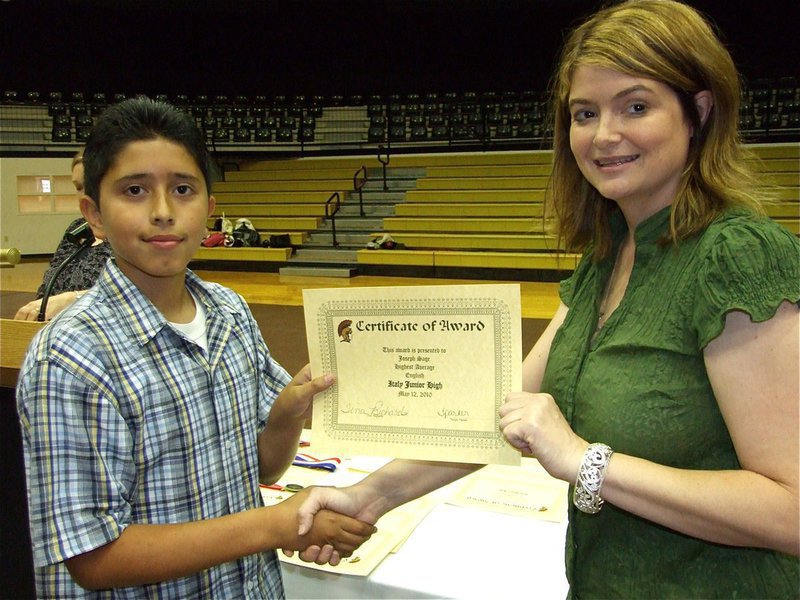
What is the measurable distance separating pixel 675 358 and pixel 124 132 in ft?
3.06

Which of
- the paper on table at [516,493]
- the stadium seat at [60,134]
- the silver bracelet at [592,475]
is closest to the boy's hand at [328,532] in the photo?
the paper on table at [516,493]

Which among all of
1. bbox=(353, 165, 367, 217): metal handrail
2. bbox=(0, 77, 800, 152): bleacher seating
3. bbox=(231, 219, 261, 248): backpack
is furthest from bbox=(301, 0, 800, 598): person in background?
bbox=(0, 77, 800, 152): bleacher seating

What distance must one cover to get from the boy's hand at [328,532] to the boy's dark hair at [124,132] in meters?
0.62

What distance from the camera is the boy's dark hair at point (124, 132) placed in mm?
1104

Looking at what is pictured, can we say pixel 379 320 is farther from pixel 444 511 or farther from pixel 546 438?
pixel 444 511

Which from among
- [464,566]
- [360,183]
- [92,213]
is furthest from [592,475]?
[360,183]

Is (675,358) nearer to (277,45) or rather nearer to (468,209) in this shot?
(468,209)

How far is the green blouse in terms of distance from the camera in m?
0.95

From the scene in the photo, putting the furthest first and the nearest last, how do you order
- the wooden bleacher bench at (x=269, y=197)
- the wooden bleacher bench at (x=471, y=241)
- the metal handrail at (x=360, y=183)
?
the wooden bleacher bench at (x=269, y=197)
the metal handrail at (x=360, y=183)
the wooden bleacher bench at (x=471, y=241)

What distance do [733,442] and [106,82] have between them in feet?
53.5

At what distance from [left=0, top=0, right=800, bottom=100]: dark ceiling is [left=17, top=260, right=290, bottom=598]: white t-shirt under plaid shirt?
13.2 metres

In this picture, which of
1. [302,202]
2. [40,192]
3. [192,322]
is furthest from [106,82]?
[192,322]

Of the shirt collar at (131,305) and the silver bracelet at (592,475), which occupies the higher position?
the shirt collar at (131,305)
